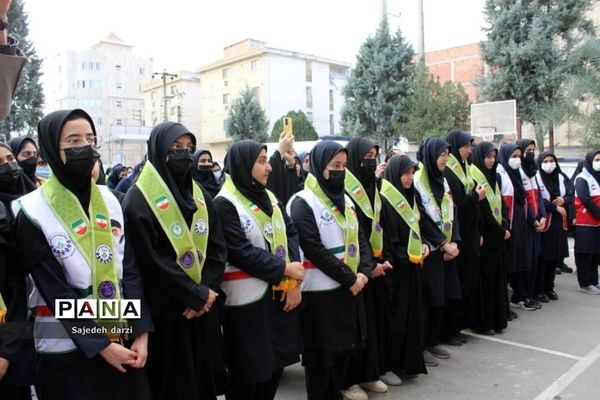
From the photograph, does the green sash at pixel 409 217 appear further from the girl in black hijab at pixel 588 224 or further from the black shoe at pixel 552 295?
the girl in black hijab at pixel 588 224

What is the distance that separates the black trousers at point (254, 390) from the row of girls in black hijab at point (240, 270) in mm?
14

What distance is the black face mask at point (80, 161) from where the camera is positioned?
229cm

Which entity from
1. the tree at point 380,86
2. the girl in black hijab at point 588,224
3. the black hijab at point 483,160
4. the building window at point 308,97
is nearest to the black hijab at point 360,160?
the black hijab at point 483,160

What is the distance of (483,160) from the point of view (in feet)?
17.9

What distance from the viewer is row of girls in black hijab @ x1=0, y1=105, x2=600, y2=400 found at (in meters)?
2.24

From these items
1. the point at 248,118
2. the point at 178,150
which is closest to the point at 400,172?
the point at 178,150

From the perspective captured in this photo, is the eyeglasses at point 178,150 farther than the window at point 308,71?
No

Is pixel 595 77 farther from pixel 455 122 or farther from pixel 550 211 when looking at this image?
pixel 455 122

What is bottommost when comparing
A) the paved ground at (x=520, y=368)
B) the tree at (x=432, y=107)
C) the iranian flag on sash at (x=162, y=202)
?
the paved ground at (x=520, y=368)

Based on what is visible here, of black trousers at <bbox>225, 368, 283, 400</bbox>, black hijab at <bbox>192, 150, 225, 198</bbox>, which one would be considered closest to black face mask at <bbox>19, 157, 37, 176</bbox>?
black hijab at <bbox>192, 150, 225, 198</bbox>

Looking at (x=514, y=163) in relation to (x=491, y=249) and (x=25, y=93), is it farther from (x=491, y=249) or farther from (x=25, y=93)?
(x=25, y=93)

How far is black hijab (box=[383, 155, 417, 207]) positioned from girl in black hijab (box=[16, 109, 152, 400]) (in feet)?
8.59

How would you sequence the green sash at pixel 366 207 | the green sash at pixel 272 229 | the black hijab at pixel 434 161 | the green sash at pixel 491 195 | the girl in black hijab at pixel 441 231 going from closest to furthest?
the green sash at pixel 272 229, the green sash at pixel 366 207, the girl in black hijab at pixel 441 231, the black hijab at pixel 434 161, the green sash at pixel 491 195

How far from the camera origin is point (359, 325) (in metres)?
3.60
